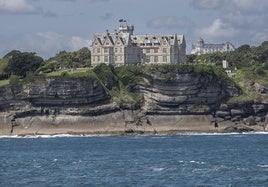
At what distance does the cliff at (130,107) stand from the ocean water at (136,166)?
47.2 m

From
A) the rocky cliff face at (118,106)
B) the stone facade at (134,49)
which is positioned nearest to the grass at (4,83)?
the rocky cliff face at (118,106)

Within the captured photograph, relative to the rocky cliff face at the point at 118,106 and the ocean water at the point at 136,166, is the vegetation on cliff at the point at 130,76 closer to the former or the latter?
the rocky cliff face at the point at 118,106

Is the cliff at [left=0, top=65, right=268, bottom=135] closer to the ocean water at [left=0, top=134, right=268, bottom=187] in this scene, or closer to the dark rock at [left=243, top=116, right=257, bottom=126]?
the dark rock at [left=243, top=116, right=257, bottom=126]

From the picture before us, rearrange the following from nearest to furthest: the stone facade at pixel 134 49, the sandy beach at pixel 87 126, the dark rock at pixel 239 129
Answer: the sandy beach at pixel 87 126
the dark rock at pixel 239 129
the stone facade at pixel 134 49

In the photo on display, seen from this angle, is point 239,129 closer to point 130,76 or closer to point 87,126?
point 130,76

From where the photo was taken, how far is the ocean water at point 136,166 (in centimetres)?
6621

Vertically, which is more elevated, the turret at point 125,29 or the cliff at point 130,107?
the turret at point 125,29

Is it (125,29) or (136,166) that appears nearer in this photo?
(136,166)

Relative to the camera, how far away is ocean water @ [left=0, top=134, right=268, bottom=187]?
2607 inches

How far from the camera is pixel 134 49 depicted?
190125 millimetres

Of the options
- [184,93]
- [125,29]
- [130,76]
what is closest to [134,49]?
[125,29]

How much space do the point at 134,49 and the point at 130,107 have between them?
94.4ft

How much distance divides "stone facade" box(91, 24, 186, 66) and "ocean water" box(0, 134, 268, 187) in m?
75.3

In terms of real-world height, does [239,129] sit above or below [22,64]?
below
